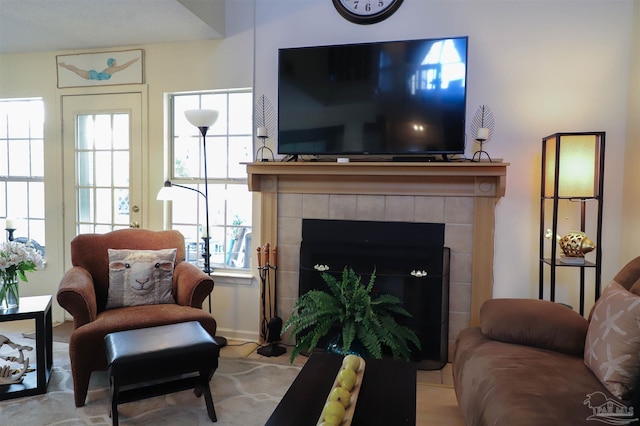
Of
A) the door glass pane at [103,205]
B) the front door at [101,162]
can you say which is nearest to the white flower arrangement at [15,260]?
the front door at [101,162]

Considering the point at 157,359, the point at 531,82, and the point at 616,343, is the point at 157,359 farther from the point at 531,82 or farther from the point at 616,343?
the point at 531,82

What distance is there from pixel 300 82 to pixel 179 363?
1.99m

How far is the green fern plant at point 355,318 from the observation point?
2.47 m

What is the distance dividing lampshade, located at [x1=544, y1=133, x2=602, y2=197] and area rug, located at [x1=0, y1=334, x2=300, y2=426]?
80.0 inches

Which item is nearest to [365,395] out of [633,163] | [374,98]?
[374,98]

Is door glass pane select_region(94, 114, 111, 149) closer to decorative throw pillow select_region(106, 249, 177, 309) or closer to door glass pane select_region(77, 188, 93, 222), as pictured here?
door glass pane select_region(77, 188, 93, 222)

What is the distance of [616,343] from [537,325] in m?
0.41

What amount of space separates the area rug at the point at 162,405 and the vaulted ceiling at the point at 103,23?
7.70ft

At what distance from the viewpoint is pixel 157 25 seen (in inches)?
119

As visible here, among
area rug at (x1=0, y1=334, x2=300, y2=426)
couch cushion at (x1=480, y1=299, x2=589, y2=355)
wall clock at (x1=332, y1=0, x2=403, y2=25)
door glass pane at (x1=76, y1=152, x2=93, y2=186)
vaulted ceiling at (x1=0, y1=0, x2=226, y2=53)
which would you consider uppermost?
wall clock at (x1=332, y1=0, x2=403, y2=25)

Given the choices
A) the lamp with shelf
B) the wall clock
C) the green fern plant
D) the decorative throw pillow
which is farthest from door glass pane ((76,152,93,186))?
the lamp with shelf

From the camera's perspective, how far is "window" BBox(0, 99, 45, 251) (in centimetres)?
380

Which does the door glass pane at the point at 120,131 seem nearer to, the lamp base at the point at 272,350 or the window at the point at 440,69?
the lamp base at the point at 272,350

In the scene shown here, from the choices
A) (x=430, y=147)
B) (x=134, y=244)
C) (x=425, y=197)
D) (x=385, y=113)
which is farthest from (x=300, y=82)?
(x=134, y=244)
